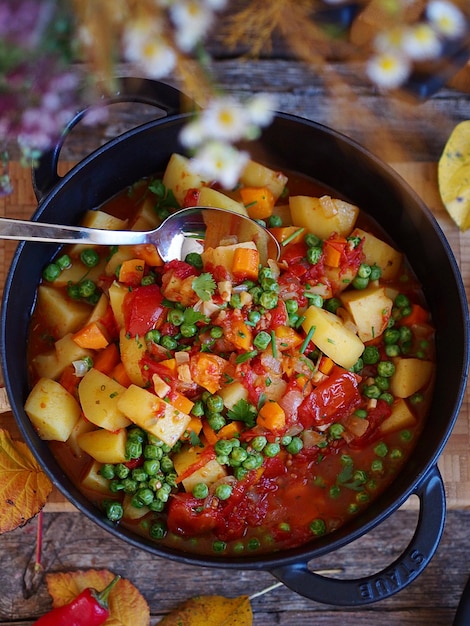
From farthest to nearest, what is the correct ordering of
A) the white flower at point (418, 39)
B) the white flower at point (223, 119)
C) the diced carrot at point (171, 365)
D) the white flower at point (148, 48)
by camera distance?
the diced carrot at point (171, 365), the white flower at point (223, 119), the white flower at point (418, 39), the white flower at point (148, 48)

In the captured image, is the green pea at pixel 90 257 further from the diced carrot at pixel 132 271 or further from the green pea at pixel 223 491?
the green pea at pixel 223 491

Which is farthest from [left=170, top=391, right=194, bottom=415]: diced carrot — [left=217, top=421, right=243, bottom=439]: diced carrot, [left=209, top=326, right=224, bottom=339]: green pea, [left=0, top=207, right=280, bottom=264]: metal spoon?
[left=0, top=207, right=280, bottom=264]: metal spoon

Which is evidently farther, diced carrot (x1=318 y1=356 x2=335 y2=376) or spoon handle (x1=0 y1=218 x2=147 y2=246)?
diced carrot (x1=318 y1=356 x2=335 y2=376)

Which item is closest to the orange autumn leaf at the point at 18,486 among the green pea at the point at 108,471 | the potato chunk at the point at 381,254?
the green pea at the point at 108,471

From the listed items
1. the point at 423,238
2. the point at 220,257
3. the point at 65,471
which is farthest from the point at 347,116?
the point at 65,471

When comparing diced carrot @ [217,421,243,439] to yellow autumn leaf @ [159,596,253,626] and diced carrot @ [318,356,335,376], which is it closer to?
diced carrot @ [318,356,335,376]

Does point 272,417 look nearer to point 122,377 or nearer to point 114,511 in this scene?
point 122,377

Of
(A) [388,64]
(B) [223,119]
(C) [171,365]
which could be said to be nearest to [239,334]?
(C) [171,365]
